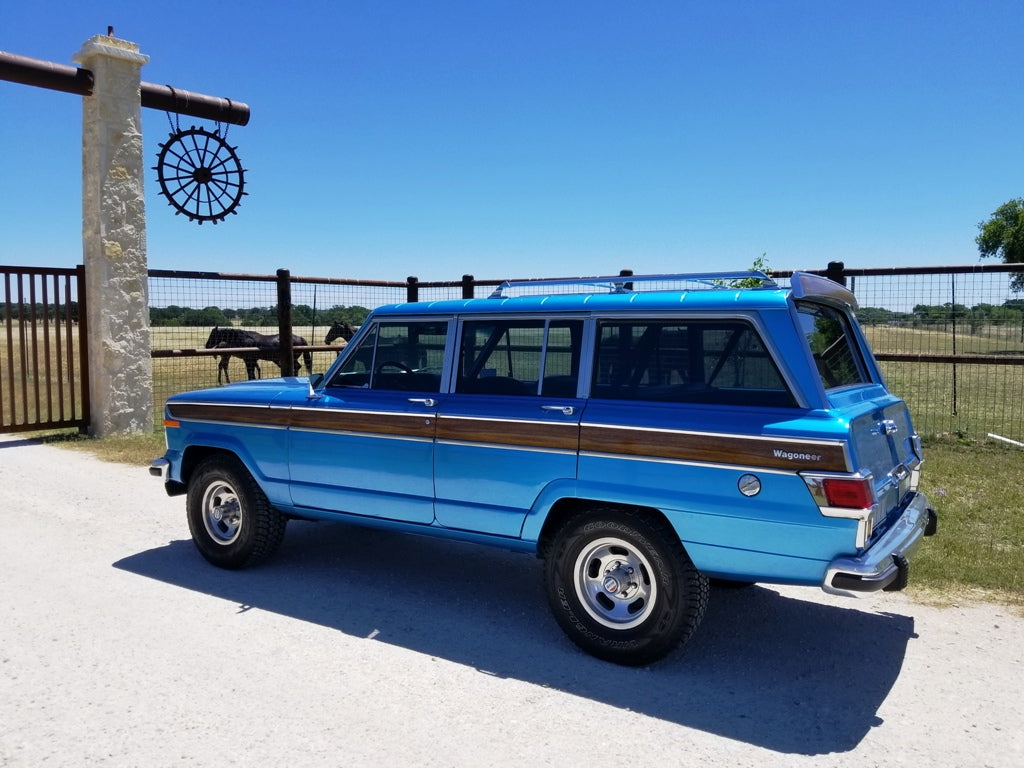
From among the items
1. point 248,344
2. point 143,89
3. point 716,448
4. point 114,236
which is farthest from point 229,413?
point 248,344

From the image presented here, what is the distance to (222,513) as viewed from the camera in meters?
5.92

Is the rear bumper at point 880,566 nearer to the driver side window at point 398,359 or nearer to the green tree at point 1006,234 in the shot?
the driver side window at point 398,359

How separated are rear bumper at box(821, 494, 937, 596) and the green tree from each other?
46621mm

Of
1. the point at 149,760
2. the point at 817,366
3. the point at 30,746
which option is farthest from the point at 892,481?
the point at 30,746

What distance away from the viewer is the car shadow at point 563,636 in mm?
3801

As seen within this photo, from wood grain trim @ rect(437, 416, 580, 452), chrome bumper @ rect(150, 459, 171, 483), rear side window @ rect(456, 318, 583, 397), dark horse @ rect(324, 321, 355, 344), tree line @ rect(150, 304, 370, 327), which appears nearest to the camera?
wood grain trim @ rect(437, 416, 580, 452)

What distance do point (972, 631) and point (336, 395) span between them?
13.3 ft

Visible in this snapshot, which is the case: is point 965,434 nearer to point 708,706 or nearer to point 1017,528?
point 1017,528

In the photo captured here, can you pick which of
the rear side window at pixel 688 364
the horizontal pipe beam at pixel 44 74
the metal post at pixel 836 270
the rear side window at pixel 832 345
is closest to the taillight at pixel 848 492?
the rear side window at pixel 688 364

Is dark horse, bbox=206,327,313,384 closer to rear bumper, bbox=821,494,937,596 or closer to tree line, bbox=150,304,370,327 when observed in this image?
tree line, bbox=150,304,370,327

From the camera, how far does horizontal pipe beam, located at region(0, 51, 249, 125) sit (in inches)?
428

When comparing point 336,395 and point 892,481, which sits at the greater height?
point 336,395

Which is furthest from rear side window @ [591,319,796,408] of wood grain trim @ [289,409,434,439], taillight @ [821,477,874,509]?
wood grain trim @ [289,409,434,439]

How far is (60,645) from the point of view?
14.6ft
